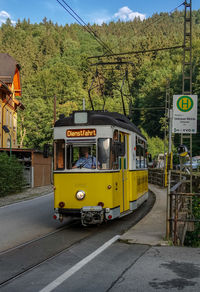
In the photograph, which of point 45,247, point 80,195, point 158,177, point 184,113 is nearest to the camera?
point 45,247

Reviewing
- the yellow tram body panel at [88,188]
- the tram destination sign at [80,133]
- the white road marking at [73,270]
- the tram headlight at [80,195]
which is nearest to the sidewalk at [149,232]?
the white road marking at [73,270]

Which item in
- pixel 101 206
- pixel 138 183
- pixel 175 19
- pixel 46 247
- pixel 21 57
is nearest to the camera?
pixel 46 247

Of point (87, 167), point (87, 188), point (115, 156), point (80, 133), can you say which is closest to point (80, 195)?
point (87, 188)

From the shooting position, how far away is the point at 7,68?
43281 mm

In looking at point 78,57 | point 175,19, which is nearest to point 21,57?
point 78,57

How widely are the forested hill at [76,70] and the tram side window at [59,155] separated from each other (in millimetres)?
17383

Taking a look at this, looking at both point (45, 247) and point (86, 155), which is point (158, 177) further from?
point (45, 247)

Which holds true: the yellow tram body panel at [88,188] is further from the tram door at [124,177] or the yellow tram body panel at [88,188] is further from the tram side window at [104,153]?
the tram door at [124,177]

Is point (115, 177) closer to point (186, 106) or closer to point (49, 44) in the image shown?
point (186, 106)

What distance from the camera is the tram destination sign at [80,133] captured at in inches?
444

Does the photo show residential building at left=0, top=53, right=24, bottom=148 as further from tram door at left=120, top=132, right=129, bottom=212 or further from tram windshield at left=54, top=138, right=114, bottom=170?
tram windshield at left=54, top=138, right=114, bottom=170

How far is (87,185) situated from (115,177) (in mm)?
807

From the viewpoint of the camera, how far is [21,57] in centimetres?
9200

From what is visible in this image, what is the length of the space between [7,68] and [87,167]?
3401 cm
